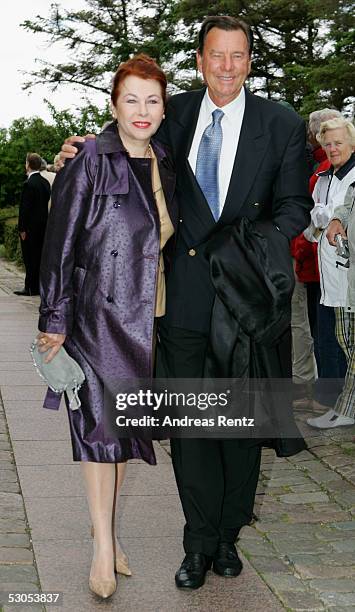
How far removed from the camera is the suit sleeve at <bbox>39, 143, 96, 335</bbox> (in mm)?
3854

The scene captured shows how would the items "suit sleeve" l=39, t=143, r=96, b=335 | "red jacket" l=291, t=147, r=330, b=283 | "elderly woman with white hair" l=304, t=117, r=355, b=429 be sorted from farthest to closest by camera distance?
1. "red jacket" l=291, t=147, r=330, b=283
2. "elderly woman with white hair" l=304, t=117, r=355, b=429
3. "suit sleeve" l=39, t=143, r=96, b=335

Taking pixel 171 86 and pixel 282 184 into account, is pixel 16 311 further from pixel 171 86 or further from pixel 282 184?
pixel 171 86

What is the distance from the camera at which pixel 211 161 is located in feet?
13.4

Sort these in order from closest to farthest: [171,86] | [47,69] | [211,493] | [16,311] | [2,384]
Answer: [211,493] → [2,384] → [16,311] → [171,86] → [47,69]

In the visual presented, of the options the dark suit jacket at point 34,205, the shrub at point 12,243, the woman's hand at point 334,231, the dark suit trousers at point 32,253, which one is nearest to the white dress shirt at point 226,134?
the woman's hand at point 334,231

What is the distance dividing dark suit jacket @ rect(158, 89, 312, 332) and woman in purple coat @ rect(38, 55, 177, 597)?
108 mm

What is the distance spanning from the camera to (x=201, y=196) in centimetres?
403

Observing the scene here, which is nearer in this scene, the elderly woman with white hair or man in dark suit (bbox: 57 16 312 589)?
man in dark suit (bbox: 57 16 312 589)

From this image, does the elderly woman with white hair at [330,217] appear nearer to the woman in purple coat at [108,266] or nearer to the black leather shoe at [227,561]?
the black leather shoe at [227,561]

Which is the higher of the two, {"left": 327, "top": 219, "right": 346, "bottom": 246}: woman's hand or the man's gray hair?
the man's gray hair

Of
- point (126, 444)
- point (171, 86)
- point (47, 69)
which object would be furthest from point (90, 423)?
point (47, 69)

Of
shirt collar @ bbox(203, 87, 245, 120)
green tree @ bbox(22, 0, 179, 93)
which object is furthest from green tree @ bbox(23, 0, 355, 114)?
shirt collar @ bbox(203, 87, 245, 120)

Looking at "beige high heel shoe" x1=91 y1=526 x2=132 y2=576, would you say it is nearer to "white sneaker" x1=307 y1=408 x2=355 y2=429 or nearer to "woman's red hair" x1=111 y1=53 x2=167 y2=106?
"woman's red hair" x1=111 y1=53 x2=167 y2=106

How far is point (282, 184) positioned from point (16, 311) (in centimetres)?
973
